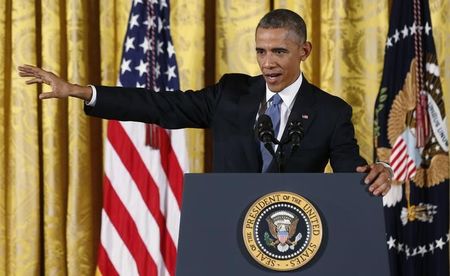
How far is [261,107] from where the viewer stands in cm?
255

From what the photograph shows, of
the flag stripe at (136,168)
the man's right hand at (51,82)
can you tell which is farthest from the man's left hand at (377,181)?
the flag stripe at (136,168)

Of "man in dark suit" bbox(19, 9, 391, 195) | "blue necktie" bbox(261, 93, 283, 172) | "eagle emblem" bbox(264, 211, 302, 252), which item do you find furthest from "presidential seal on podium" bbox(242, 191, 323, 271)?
"blue necktie" bbox(261, 93, 283, 172)

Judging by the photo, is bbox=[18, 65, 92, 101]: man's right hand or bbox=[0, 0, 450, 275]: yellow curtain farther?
bbox=[0, 0, 450, 275]: yellow curtain

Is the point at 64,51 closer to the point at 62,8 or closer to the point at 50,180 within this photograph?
the point at 62,8

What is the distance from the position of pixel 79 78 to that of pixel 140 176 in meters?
0.66

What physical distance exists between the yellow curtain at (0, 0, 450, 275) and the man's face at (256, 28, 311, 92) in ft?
4.93

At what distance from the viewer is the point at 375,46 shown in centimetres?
399

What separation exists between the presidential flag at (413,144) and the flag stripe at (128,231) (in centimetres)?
123

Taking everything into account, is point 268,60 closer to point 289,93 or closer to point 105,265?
point 289,93

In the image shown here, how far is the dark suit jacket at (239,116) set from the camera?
246cm

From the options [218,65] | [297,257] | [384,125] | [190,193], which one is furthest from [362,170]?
[218,65]

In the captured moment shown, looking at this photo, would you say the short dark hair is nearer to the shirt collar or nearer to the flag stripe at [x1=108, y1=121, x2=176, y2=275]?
the shirt collar

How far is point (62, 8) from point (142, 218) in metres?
1.26

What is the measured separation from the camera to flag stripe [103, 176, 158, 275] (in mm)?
3846
